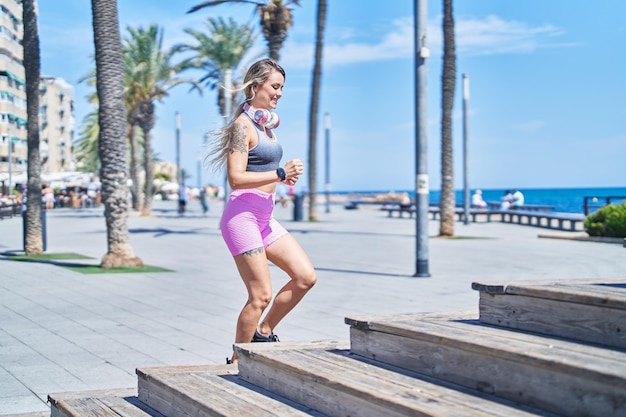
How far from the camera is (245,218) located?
4898 mm

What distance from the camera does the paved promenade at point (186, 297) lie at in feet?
21.9

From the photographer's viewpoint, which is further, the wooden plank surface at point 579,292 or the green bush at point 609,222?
the green bush at point 609,222

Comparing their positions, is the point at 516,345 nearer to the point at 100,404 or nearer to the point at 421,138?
the point at 100,404

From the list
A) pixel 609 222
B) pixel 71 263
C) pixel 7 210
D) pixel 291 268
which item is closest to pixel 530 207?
pixel 609 222

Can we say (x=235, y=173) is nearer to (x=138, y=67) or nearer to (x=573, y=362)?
(x=573, y=362)

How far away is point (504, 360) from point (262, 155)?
210 centimetres

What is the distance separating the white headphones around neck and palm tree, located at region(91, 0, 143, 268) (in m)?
9.43

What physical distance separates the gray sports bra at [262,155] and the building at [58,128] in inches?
4252

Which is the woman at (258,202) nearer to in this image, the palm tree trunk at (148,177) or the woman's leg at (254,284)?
the woman's leg at (254,284)

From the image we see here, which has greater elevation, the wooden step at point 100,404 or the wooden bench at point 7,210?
the wooden bench at point 7,210

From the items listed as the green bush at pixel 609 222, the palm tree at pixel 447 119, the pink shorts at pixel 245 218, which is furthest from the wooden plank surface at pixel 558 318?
the palm tree at pixel 447 119

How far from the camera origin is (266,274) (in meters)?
4.96

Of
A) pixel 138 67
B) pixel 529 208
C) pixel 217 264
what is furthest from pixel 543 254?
pixel 138 67

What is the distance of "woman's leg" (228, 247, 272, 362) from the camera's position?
488cm
